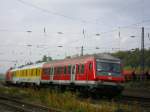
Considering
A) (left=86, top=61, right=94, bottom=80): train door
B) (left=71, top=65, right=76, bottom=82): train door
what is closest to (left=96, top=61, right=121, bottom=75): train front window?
(left=86, top=61, right=94, bottom=80): train door

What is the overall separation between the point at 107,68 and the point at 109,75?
0.62 m

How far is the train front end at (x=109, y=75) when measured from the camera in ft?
74.1

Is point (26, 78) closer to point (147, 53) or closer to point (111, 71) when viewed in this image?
point (111, 71)

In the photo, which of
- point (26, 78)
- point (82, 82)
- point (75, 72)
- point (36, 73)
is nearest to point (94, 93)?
point (82, 82)

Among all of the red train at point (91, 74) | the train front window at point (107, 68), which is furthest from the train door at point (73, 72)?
the train front window at point (107, 68)

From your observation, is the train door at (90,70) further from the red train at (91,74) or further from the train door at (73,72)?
the train door at (73,72)

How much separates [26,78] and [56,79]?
15394mm

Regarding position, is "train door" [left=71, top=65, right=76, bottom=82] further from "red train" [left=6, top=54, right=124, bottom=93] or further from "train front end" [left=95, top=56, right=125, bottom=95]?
"train front end" [left=95, top=56, right=125, bottom=95]

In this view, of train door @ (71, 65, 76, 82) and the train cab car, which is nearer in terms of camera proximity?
the train cab car

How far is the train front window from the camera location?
75.9 feet

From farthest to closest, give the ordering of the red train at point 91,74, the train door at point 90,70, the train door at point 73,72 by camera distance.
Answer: the train door at point 73,72, the train door at point 90,70, the red train at point 91,74

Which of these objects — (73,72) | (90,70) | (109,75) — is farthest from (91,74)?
(73,72)

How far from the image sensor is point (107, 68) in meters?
23.6

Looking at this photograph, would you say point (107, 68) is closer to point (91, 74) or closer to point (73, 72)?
point (91, 74)
